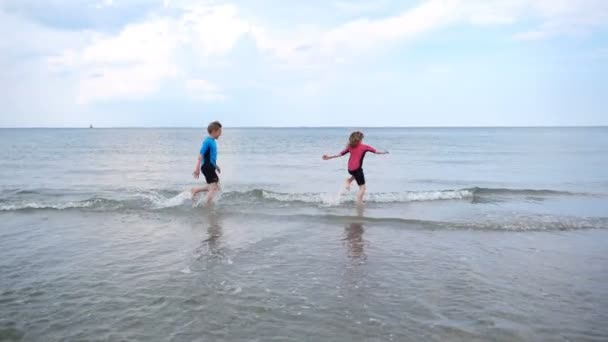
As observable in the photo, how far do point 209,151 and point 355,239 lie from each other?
4588mm

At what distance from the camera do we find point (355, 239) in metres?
8.12

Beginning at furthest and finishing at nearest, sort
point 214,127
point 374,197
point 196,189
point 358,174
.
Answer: point 374,197 < point 358,174 < point 196,189 < point 214,127

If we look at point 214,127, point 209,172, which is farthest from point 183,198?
point 214,127

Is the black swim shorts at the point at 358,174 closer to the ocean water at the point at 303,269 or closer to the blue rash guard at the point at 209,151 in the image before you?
the ocean water at the point at 303,269

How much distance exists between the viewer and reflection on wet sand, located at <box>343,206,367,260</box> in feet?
23.0

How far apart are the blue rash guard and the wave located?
1.60 metres

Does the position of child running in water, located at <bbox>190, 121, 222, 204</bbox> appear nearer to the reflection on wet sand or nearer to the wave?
the wave

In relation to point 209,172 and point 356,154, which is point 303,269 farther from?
point 356,154

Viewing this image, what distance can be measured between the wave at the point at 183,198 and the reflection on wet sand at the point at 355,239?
280 centimetres

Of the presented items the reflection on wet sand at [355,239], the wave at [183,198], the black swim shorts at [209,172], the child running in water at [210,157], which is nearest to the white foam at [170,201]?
the wave at [183,198]

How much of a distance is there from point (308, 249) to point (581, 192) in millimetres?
12381

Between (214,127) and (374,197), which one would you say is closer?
(214,127)

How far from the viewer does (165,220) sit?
990 cm

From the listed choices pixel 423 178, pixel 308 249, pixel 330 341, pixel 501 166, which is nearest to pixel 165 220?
pixel 308 249
